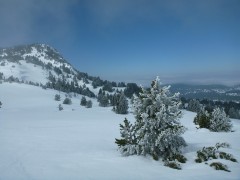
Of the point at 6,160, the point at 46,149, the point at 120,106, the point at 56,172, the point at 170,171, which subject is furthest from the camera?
the point at 120,106

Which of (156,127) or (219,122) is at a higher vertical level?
(156,127)

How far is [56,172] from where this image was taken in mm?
16953

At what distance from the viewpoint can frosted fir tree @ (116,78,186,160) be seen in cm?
2152

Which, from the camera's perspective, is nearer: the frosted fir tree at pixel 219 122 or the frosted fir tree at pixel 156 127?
the frosted fir tree at pixel 156 127

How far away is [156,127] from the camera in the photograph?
72.3 ft

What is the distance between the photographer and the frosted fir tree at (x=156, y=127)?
21.5m

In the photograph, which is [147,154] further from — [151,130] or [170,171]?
[170,171]

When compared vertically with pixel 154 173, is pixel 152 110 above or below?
above

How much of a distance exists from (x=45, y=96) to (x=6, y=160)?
156m

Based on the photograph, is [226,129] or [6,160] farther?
[226,129]

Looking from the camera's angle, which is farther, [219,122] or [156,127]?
[219,122]

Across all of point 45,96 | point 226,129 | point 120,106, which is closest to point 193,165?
point 226,129

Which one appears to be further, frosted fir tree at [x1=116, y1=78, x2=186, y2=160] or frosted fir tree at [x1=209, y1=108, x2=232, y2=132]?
frosted fir tree at [x1=209, y1=108, x2=232, y2=132]

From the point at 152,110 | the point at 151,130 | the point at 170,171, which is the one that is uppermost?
the point at 152,110
